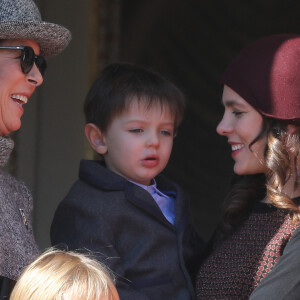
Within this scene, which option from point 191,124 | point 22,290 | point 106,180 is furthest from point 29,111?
point 22,290

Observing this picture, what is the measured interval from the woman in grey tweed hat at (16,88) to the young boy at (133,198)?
0.90ft

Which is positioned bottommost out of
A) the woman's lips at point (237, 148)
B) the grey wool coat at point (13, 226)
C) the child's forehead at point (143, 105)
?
the grey wool coat at point (13, 226)

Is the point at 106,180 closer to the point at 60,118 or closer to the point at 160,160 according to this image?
the point at 160,160

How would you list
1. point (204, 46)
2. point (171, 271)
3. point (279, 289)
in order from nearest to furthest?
point (279, 289) < point (171, 271) < point (204, 46)

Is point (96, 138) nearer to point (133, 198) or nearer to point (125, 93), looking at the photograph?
point (125, 93)

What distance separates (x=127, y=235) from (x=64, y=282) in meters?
0.86

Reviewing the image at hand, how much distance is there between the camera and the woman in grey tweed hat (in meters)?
2.63

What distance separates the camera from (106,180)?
313 cm

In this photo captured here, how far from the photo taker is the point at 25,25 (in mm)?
2709

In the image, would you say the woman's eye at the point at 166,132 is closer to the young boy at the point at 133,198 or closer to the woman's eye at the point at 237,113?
the young boy at the point at 133,198

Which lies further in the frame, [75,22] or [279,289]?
[75,22]

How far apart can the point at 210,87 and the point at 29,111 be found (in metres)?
1.25

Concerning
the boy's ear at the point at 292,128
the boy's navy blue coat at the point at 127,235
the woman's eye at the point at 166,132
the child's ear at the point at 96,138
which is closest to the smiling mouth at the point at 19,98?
the boy's navy blue coat at the point at 127,235

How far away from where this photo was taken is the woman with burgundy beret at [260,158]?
281 centimetres
